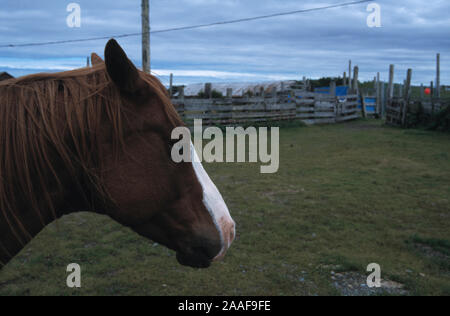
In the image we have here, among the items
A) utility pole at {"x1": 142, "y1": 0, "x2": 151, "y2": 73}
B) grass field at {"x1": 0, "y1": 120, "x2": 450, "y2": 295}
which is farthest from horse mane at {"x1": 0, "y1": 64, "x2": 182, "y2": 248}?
utility pole at {"x1": 142, "y1": 0, "x2": 151, "y2": 73}

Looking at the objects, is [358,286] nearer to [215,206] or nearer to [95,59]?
[215,206]

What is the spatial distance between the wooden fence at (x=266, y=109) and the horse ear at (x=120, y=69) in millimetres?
9646

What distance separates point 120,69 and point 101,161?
33 cm

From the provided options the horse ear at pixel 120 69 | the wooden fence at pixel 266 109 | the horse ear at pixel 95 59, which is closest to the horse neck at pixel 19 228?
the horse ear at pixel 120 69

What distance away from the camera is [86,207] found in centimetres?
131

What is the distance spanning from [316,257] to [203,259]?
2.52m

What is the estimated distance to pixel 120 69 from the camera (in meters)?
1.11

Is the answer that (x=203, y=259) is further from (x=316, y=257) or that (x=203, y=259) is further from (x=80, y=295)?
(x=316, y=257)

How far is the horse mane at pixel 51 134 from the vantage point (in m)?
1.10

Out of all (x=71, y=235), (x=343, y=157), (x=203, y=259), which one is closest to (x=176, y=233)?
(x=203, y=259)

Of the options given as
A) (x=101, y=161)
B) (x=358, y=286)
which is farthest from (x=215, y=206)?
(x=358, y=286)

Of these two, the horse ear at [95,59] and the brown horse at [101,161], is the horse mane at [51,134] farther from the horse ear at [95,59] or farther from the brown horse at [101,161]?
the horse ear at [95,59]

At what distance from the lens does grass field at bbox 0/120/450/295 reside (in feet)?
10.0

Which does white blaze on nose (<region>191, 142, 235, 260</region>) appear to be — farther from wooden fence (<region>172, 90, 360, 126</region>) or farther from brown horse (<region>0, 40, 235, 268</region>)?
wooden fence (<region>172, 90, 360, 126</region>)
